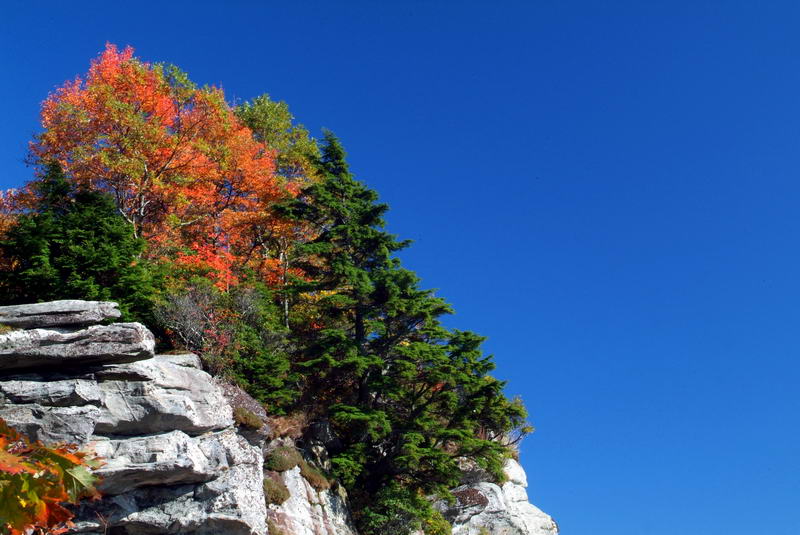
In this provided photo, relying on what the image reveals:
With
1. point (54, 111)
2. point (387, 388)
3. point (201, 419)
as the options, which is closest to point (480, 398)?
point (387, 388)

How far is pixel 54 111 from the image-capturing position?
26125 mm

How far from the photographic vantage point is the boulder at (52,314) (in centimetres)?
1553

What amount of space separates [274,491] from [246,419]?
2.11 metres

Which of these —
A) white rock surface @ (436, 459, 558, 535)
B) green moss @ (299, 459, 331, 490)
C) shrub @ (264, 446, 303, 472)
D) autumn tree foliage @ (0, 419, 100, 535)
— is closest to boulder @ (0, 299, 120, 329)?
shrub @ (264, 446, 303, 472)

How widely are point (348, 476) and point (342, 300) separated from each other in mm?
5863

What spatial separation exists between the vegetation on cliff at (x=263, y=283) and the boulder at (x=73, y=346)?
297 centimetres

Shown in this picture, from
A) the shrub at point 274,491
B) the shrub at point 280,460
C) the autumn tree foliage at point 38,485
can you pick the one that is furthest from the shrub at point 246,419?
the autumn tree foliage at point 38,485

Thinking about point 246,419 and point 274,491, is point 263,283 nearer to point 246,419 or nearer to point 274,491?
point 246,419

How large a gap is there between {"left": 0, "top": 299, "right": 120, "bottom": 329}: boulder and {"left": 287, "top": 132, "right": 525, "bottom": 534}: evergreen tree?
6.52m

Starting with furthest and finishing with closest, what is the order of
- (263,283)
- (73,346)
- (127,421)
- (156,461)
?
1. (263,283)
2. (73,346)
3. (127,421)
4. (156,461)

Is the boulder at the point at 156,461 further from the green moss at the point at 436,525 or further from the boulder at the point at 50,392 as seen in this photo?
the green moss at the point at 436,525

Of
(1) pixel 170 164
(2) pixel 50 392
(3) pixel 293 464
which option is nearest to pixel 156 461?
(2) pixel 50 392

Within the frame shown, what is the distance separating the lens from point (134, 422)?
14992 mm

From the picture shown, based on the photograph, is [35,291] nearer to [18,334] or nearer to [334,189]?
[18,334]
